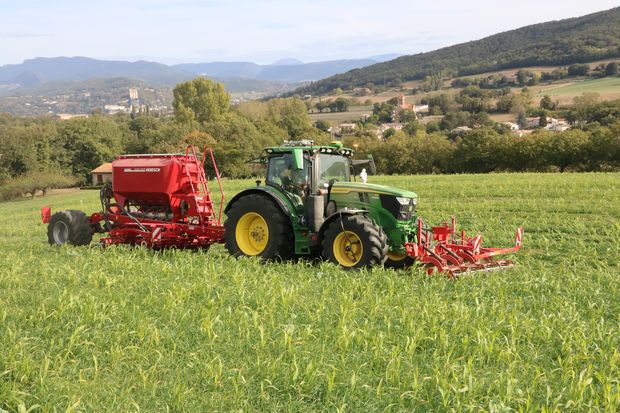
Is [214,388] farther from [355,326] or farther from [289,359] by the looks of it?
[355,326]

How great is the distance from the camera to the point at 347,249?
28.7ft

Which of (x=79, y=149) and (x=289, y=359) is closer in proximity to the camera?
(x=289, y=359)

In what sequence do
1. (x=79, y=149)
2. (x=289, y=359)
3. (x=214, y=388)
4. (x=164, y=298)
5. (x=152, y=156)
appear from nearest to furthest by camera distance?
(x=214, y=388) → (x=289, y=359) → (x=164, y=298) → (x=152, y=156) → (x=79, y=149)

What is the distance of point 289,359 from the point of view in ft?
15.6

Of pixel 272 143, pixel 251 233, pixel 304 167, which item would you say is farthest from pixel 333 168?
pixel 272 143

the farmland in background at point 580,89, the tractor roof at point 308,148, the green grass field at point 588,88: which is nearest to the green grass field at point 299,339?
the tractor roof at point 308,148

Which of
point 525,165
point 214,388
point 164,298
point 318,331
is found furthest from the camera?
point 525,165

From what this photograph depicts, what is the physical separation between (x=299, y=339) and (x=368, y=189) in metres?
4.57

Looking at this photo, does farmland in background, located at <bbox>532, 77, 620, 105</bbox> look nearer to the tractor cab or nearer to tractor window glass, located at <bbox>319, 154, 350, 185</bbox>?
tractor window glass, located at <bbox>319, 154, 350, 185</bbox>

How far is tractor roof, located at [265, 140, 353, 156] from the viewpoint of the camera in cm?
967

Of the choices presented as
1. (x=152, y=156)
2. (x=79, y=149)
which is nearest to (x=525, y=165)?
(x=152, y=156)

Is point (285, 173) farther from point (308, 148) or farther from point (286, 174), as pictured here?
point (308, 148)

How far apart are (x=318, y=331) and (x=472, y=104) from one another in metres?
106

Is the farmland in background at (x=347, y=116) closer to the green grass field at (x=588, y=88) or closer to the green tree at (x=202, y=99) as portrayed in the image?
the green tree at (x=202, y=99)
